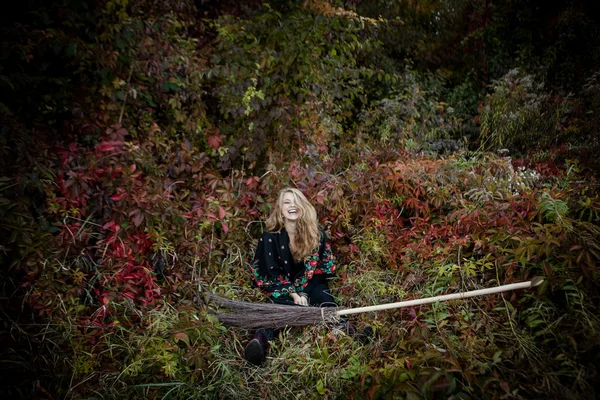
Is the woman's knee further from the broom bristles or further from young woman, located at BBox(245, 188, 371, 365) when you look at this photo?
the broom bristles

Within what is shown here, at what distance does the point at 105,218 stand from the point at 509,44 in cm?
777

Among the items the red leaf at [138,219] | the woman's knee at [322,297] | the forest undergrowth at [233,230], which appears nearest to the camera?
the forest undergrowth at [233,230]

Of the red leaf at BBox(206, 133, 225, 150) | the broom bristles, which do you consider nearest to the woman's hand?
the broom bristles

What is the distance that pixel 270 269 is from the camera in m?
3.24

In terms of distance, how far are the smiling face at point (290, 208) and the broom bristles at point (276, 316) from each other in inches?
29.3

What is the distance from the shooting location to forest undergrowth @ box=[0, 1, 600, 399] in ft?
7.49

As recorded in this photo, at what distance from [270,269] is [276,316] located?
507mm

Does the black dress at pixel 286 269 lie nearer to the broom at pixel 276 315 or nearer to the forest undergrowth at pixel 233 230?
the forest undergrowth at pixel 233 230

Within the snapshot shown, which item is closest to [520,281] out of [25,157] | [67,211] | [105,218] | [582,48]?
[105,218]

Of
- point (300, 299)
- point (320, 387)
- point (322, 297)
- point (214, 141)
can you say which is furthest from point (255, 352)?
point (214, 141)

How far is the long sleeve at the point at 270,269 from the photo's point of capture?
3.25 m

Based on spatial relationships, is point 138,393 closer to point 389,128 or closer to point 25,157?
point 25,157

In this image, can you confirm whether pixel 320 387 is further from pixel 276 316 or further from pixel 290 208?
pixel 290 208

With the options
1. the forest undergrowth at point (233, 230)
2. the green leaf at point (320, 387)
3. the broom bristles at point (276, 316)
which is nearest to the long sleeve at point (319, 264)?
the forest undergrowth at point (233, 230)
